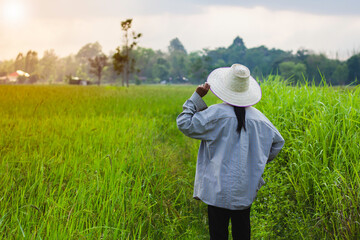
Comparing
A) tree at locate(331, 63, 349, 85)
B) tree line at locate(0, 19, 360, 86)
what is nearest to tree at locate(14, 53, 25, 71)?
tree line at locate(0, 19, 360, 86)

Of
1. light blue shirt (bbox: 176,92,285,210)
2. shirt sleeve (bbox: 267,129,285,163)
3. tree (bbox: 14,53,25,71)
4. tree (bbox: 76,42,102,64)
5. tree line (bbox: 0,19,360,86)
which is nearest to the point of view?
light blue shirt (bbox: 176,92,285,210)

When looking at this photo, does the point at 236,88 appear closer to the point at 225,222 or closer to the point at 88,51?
the point at 225,222

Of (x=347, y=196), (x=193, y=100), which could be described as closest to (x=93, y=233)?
(x=193, y=100)

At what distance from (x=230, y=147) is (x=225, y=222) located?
0.54 metres

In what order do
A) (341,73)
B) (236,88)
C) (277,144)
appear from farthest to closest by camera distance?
(341,73), (277,144), (236,88)

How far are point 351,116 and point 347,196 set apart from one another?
1.26 m

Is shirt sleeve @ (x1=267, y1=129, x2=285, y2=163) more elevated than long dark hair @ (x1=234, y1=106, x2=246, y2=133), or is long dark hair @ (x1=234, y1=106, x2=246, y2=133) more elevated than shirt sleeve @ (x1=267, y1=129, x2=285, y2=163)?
long dark hair @ (x1=234, y1=106, x2=246, y2=133)

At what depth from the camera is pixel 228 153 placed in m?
2.20

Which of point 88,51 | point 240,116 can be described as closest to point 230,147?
point 240,116

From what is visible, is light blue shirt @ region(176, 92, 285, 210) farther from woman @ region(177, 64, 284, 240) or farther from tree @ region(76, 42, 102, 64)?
tree @ region(76, 42, 102, 64)

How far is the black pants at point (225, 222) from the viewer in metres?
2.29

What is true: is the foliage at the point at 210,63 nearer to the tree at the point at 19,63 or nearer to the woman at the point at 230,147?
the tree at the point at 19,63

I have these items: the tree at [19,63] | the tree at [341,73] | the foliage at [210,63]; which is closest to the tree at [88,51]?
the foliage at [210,63]

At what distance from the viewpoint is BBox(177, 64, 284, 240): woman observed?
2.19 m
